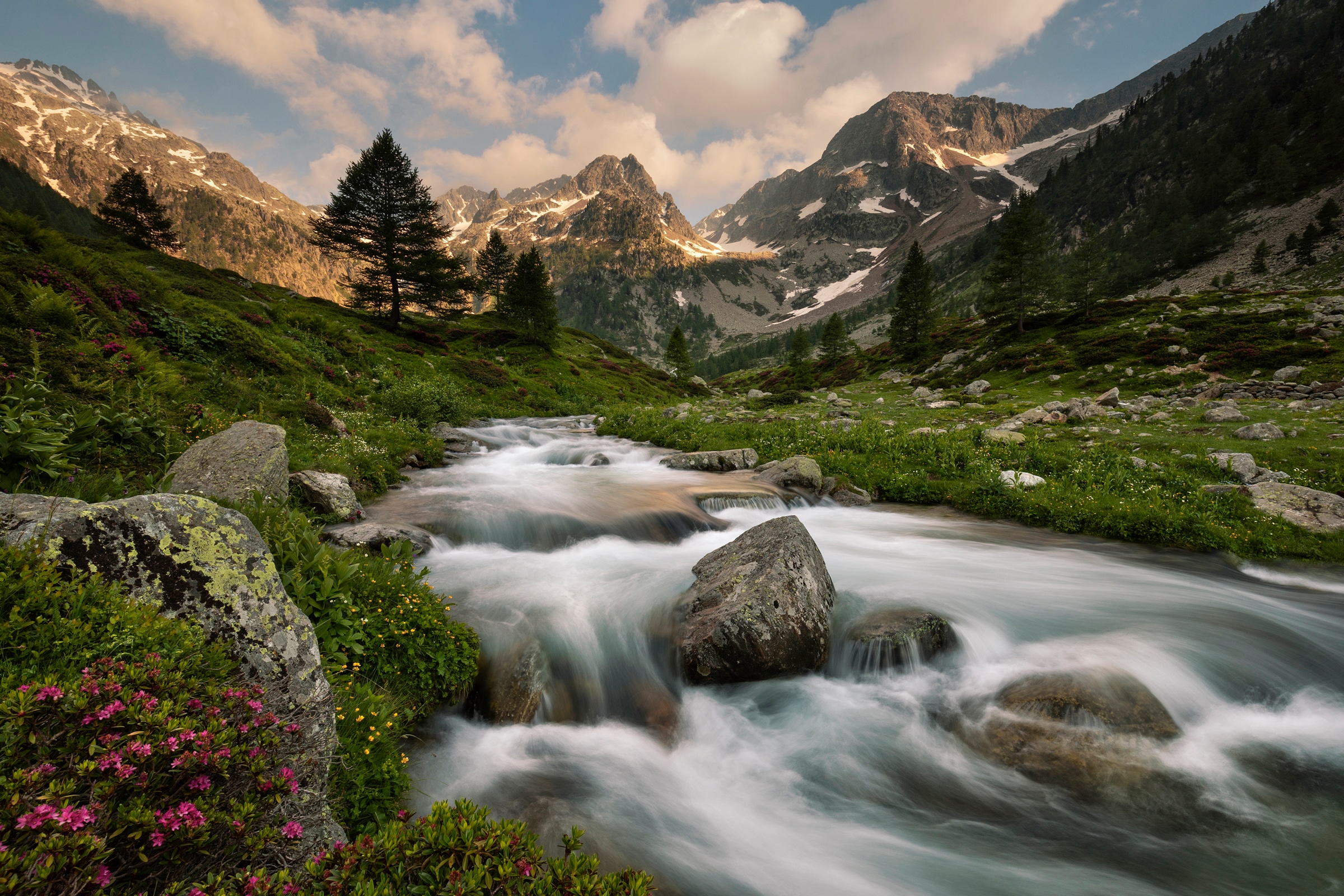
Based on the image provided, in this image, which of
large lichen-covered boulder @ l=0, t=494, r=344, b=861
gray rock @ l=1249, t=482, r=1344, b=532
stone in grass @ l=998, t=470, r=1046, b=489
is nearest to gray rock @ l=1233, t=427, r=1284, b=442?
gray rock @ l=1249, t=482, r=1344, b=532

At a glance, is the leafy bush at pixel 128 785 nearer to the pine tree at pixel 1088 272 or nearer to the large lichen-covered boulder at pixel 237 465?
the large lichen-covered boulder at pixel 237 465

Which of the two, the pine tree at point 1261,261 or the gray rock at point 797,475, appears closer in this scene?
the gray rock at point 797,475

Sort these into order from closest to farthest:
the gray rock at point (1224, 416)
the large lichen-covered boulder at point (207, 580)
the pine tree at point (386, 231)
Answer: the large lichen-covered boulder at point (207, 580), the gray rock at point (1224, 416), the pine tree at point (386, 231)

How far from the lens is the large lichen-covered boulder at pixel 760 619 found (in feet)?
24.1

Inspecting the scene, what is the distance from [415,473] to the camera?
15.7 m

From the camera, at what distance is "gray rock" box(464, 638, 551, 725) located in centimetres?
641

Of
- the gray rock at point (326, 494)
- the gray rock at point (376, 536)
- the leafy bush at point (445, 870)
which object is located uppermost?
the gray rock at point (326, 494)

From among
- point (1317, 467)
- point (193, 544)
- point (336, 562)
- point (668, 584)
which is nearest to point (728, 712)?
point (668, 584)

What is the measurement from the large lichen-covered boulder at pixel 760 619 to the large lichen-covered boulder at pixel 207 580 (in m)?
4.75

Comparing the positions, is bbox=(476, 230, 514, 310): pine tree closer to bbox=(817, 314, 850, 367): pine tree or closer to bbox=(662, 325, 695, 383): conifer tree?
bbox=(662, 325, 695, 383): conifer tree

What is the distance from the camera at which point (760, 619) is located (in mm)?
7355

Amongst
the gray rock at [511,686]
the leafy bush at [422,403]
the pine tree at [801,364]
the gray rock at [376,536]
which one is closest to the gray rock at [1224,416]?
the gray rock at [511,686]

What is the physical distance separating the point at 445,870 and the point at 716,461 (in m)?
16.0

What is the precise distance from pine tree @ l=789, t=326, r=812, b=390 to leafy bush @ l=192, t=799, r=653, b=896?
252ft
